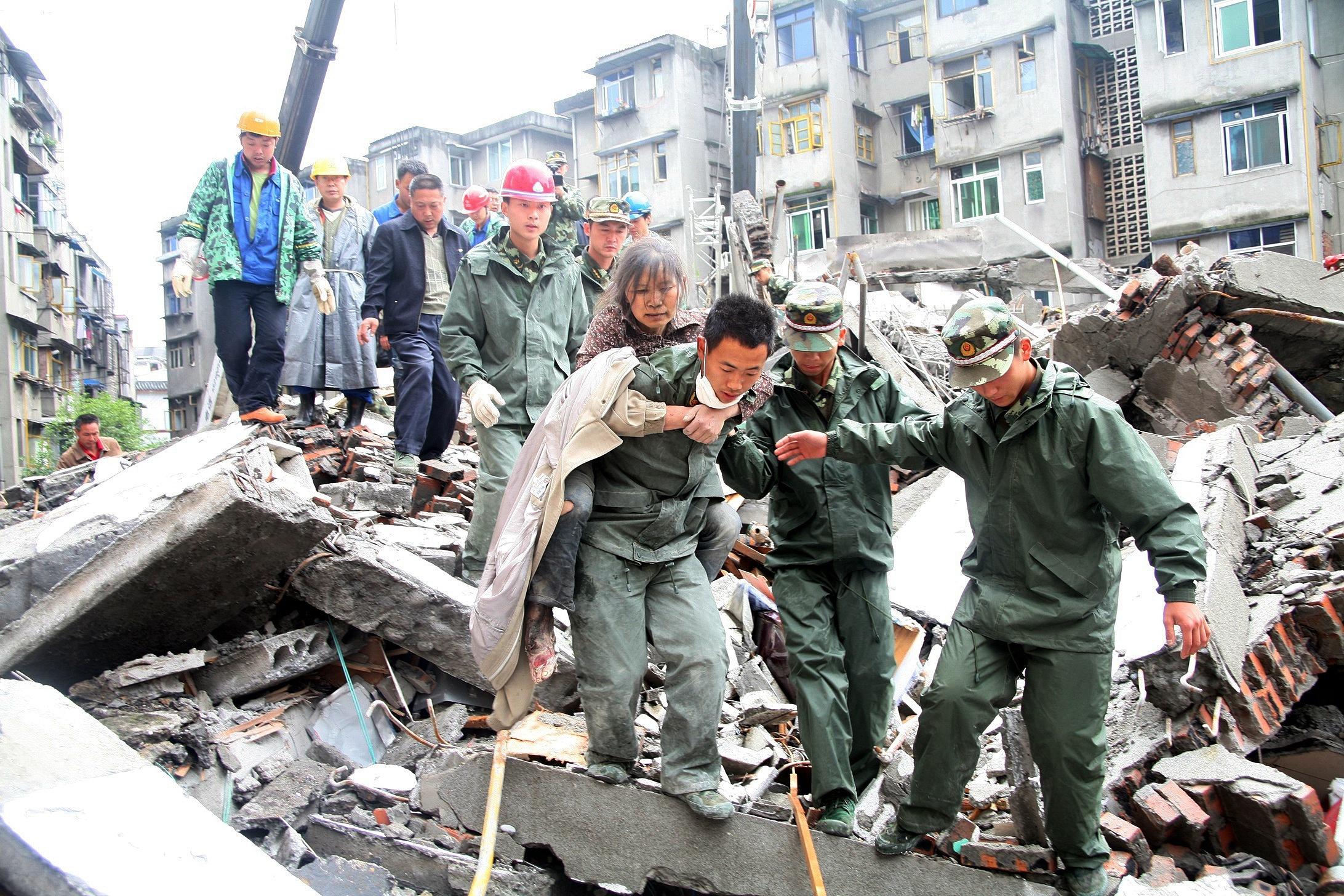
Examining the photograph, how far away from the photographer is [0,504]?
7.96m

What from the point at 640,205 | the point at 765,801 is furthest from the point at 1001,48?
the point at 765,801

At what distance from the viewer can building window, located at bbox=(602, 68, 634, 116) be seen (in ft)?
96.8

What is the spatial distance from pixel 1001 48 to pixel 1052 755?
25.1 meters

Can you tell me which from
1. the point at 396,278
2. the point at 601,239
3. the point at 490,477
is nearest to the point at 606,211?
the point at 601,239

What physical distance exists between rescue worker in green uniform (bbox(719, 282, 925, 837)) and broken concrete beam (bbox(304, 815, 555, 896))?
106 centimetres

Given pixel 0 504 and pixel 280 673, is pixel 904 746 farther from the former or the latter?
pixel 0 504

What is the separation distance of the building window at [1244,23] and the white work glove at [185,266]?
2197 centimetres

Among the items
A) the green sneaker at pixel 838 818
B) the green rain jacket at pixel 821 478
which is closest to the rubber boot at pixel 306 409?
the green rain jacket at pixel 821 478

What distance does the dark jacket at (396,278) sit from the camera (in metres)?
6.46

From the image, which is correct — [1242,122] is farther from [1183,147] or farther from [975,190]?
[975,190]

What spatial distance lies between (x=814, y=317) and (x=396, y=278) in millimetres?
3903

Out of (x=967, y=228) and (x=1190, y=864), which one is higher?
(x=967, y=228)

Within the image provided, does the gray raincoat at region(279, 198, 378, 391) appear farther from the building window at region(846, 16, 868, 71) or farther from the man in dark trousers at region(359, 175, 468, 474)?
the building window at region(846, 16, 868, 71)

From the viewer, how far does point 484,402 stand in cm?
422
